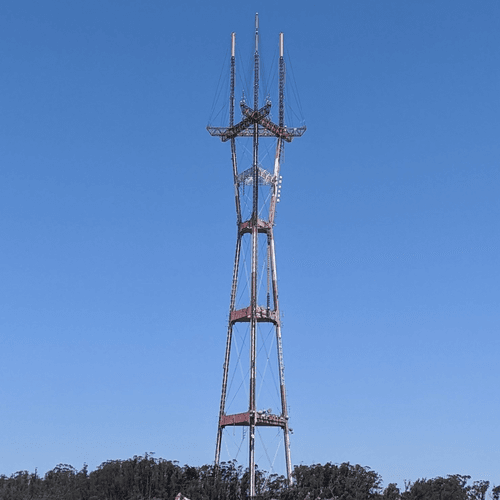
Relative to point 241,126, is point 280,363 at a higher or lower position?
lower

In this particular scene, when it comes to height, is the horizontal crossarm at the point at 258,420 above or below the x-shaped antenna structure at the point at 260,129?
below

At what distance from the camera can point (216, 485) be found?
433ft

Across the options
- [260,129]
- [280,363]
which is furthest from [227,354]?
[260,129]

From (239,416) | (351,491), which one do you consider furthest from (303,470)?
(239,416)

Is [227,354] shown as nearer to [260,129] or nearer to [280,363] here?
[280,363]

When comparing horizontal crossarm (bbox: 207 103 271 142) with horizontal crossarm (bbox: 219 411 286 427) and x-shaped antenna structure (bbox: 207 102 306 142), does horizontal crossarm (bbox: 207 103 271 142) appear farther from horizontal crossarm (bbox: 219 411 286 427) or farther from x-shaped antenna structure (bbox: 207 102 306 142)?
horizontal crossarm (bbox: 219 411 286 427)

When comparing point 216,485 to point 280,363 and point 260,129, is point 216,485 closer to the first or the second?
point 280,363

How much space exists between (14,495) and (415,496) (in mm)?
53978

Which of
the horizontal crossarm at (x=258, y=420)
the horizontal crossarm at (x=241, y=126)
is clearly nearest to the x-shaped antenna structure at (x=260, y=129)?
the horizontal crossarm at (x=241, y=126)

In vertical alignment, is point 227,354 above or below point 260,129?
below

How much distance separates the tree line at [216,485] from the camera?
132 m

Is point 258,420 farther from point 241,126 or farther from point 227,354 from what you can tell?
point 241,126

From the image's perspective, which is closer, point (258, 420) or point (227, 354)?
point (258, 420)

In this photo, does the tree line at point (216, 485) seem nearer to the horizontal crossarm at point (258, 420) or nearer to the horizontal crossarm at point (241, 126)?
the horizontal crossarm at point (258, 420)
